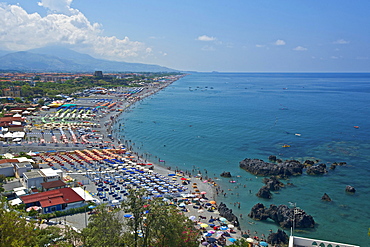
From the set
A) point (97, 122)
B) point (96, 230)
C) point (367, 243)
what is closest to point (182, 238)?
point (96, 230)

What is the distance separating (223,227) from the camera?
2427cm

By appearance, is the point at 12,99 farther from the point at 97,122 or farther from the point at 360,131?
the point at 360,131

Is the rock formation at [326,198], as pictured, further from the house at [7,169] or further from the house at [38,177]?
the house at [7,169]

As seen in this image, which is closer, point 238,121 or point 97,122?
point 97,122

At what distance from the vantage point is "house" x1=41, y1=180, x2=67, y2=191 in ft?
93.0

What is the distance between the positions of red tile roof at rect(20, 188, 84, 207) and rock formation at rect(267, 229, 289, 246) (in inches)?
649

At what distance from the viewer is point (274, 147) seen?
48812 mm

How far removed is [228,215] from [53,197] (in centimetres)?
1569

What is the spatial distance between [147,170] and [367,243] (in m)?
23.9

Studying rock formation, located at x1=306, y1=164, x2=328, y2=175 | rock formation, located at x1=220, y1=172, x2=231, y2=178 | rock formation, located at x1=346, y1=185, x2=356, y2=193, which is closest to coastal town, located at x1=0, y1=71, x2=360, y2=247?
rock formation, located at x1=220, y1=172, x2=231, y2=178

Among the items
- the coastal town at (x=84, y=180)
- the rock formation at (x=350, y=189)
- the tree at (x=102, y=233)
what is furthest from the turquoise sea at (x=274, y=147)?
the tree at (x=102, y=233)

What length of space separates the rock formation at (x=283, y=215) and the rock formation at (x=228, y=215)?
7.18ft

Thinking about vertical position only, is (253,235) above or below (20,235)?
below

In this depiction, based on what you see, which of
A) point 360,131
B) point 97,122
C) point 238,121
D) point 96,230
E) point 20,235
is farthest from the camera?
point 238,121
